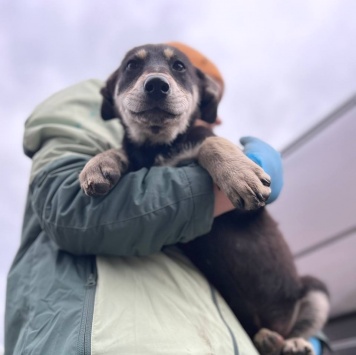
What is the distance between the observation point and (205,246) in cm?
252

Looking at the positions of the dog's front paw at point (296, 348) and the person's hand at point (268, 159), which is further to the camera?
the dog's front paw at point (296, 348)

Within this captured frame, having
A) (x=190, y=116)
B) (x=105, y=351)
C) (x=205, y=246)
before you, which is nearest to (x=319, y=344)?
(x=205, y=246)

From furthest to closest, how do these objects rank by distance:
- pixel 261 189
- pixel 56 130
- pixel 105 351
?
pixel 56 130
pixel 261 189
pixel 105 351

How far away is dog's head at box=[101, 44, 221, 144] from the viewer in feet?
8.37

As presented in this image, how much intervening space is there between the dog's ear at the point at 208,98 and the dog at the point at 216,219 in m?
0.14

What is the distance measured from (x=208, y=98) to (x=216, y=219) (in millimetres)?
1002

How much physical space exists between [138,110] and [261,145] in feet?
2.32

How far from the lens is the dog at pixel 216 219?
98.2 inches

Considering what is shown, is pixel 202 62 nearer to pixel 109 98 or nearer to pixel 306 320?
pixel 109 98

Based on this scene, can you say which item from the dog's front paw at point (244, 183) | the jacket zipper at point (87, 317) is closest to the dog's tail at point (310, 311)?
the dog's front paw at point (244, 183)

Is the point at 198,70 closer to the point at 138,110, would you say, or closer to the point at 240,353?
the point at 138,110

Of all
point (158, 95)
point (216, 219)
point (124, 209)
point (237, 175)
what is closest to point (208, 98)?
point (158, 95)

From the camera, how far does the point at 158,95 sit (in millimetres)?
2516

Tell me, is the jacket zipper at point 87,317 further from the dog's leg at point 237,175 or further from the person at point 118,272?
the dog's leg at point 237,175
